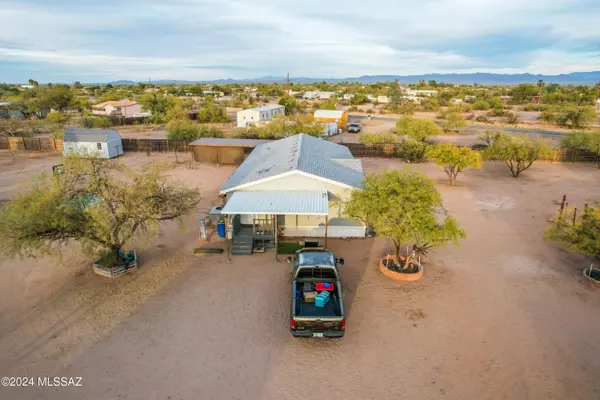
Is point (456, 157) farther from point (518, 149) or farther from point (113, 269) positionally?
point (113, 269)

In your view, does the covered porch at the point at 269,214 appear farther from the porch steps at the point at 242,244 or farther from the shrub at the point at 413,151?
the shrub at the point at 413,151

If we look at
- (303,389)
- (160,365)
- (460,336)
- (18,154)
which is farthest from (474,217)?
(18,154)

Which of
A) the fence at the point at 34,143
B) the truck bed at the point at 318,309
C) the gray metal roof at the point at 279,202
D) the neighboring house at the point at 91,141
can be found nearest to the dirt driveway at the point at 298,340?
the truck bed at the point at 318,309

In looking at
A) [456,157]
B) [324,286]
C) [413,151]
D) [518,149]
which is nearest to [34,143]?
[413,151]

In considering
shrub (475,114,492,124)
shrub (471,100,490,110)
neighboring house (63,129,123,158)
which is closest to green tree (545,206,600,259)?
neighboring house (63,129,123,158)

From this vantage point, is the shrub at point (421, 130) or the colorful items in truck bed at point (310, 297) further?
the shrub at point (421, 130)

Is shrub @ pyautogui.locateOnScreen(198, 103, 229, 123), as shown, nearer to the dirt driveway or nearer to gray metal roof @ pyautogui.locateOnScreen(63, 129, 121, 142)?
gray metal roof @ pyautogui.locateOnScreen(63, 129, 121, 142)
